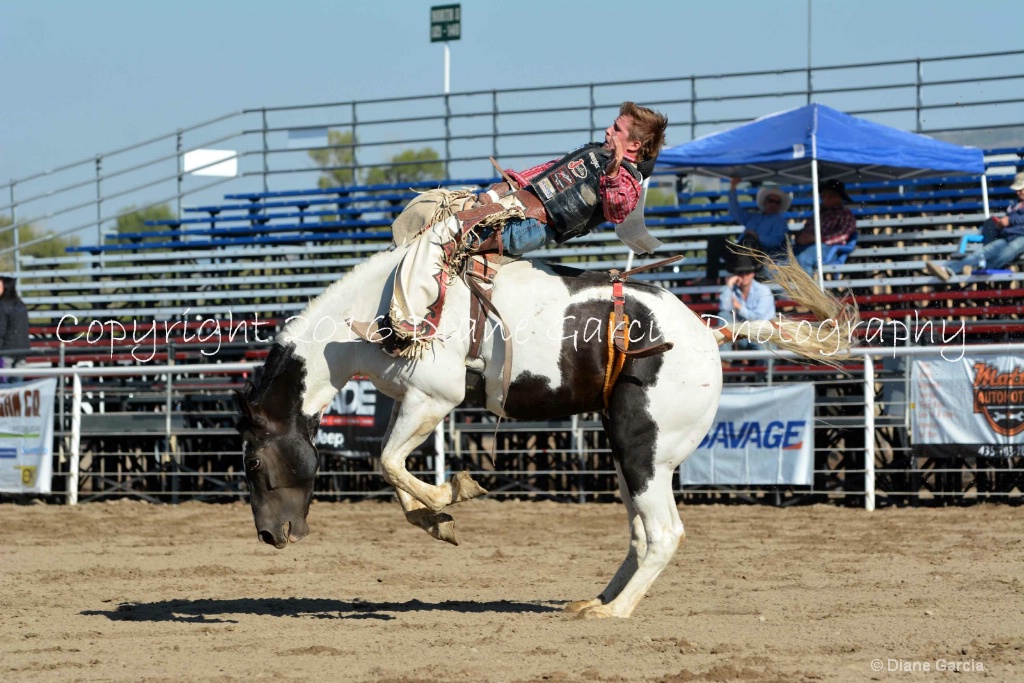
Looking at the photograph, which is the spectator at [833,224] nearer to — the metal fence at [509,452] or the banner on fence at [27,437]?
the metal fence at [509,452]

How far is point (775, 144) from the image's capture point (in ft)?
42.3

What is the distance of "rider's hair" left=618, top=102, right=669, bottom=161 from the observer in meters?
6.07

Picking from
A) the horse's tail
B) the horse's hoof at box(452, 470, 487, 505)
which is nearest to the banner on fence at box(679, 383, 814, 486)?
the horse's tail

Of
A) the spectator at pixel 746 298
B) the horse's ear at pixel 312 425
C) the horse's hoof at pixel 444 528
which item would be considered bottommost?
the horse's hoof at pixel 444 528

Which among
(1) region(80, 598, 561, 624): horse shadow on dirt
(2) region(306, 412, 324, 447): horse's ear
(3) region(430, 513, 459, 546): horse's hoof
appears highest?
(2) region(306, 412, 324, 447): horse's ear

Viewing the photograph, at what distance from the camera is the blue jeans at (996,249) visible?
12.5 m

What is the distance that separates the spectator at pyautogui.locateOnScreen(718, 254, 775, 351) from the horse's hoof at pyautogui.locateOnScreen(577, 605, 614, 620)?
6.20 metres

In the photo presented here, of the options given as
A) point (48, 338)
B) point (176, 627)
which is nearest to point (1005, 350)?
point (176, 627)

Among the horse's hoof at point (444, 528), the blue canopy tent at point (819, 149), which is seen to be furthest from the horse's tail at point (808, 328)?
the blue canopy tent at point (819, 149)

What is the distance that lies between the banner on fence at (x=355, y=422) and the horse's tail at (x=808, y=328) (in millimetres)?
5671

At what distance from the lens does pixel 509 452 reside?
11508mm

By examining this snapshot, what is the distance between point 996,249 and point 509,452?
5481 mm

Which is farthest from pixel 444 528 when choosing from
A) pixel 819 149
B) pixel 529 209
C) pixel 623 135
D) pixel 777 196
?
pixel 819 149

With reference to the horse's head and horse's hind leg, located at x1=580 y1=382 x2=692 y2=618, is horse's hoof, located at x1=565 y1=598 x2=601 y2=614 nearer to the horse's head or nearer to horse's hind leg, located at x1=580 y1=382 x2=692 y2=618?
horse's hind leg, located at x1=580 y1=382 x2=692 y2=618
